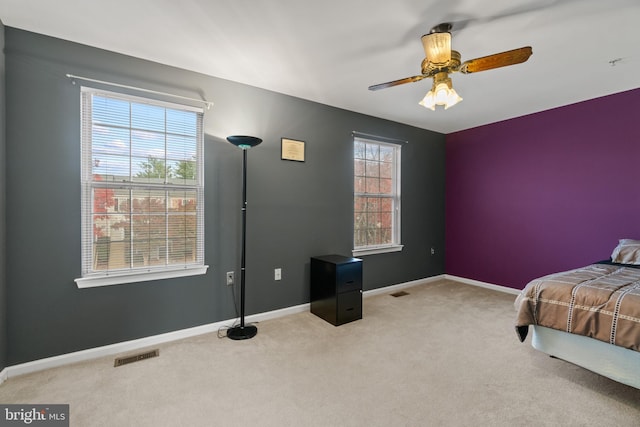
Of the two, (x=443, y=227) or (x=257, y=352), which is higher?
(x=443, y=227)

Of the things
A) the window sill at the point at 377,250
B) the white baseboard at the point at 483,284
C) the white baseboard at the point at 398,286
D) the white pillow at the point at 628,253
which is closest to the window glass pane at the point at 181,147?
the window sill at the point at 377,250

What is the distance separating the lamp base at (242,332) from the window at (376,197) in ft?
5.38

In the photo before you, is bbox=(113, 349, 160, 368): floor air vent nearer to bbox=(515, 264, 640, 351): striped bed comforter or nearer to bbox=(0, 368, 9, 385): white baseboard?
bbox=(0, 368, 9, 385): white baseboard

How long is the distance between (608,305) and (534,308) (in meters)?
0.41

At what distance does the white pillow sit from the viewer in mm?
2658

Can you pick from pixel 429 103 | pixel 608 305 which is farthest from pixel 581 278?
pixel 429 103

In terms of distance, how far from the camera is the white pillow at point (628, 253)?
266 centimetres

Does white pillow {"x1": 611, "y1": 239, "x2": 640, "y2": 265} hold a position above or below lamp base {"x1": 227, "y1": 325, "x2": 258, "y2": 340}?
above

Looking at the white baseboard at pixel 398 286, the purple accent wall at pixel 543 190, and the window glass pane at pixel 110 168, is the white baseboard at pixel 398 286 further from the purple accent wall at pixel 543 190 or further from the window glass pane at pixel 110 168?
the window glass pane at pixel 110 168

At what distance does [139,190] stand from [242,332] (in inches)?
61.8

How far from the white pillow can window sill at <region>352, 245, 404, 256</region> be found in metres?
2.24

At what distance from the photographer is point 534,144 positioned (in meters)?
3.84

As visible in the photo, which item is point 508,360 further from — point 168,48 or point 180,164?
point 168,48

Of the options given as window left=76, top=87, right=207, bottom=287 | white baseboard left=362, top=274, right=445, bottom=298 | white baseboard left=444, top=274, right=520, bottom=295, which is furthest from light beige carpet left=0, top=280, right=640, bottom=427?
white baseboard left=444, top=274, right=520, bottom=295
